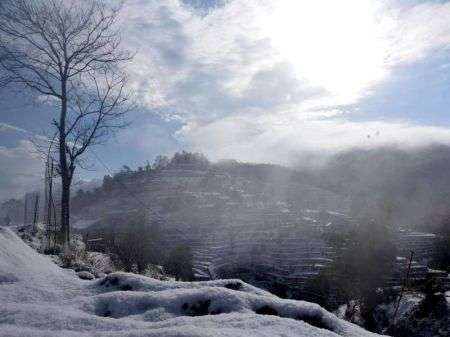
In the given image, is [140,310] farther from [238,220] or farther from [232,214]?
[232,214]

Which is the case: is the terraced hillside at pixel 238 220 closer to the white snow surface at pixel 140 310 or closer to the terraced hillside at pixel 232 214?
the terraced hillside at pixel 232 214

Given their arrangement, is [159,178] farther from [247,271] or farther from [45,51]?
[45,51]

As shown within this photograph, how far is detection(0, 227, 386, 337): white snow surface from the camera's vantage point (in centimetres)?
257

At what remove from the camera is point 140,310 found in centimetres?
312

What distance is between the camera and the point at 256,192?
12900 centimetres

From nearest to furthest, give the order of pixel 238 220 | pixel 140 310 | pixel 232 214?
pixel 140 310, pixel 238 220, pixel 232 214

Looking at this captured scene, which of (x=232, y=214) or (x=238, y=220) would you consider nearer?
(x=238, y=220)

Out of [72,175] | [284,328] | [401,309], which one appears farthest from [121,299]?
[401,309]

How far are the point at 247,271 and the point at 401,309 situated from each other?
→ 30.5m

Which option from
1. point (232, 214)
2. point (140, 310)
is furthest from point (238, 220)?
point (140, 310)

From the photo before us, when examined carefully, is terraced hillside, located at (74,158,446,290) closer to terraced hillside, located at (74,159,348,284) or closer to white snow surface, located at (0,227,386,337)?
terraced hillside, located at (74,159,348,284)

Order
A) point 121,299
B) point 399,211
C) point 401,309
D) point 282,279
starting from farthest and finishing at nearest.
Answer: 1. point 399,211
2. point 282,279
3. point 401,309
4. point 121,299

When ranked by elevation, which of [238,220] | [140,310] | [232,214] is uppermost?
[232,214]

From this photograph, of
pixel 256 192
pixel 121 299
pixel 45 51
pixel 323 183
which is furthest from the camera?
pixel 323 183
